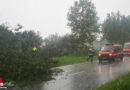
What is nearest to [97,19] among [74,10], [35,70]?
[74,10]

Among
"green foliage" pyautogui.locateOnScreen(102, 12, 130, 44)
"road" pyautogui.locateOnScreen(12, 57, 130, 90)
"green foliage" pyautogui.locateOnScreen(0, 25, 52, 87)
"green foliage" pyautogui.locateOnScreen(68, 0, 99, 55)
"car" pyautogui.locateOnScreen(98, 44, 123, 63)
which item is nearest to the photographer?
"road" pyautogui.locateOnScreen(12, 57, 130, 90)

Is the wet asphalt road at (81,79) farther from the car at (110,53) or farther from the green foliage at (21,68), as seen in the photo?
the car at (110,53)

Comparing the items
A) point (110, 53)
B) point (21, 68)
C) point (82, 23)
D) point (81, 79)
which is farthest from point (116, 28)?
point (21, 68)

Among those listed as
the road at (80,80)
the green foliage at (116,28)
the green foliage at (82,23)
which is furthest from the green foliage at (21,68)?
the green foliage at (116,28)

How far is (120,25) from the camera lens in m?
52.7

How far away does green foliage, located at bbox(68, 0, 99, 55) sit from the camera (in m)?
47.1

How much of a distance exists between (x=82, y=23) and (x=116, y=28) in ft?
34.6

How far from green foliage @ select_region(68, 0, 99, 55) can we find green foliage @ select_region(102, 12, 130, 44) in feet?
17.0

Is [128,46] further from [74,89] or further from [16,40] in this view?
[74,89]

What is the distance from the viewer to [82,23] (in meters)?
47.5

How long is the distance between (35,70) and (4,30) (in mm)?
5542

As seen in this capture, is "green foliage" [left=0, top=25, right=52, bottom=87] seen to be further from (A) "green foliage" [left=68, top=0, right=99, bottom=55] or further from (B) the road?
(A) "green foliage" [left=68, top=0, right=99, bottom=55]

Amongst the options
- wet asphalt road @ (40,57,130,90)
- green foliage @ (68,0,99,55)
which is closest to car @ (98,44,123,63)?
wet asphalt road @ (40,57,130,90)

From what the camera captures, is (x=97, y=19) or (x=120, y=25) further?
(x=120, y=25)
